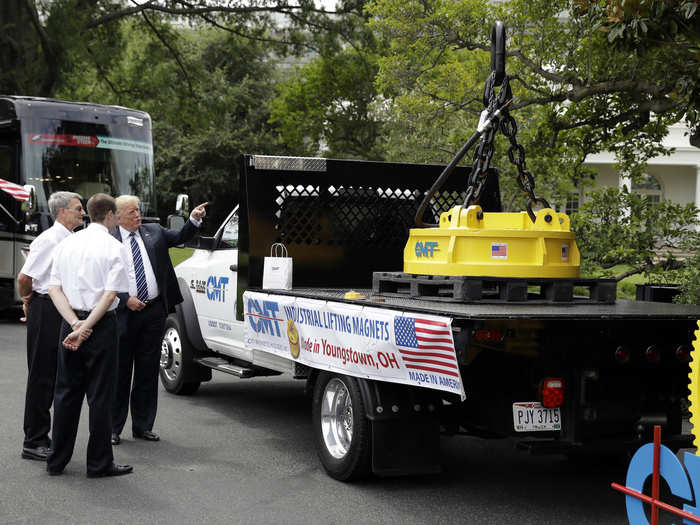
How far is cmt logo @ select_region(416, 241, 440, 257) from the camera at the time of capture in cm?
668

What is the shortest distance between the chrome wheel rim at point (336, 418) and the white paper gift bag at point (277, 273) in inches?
46.9

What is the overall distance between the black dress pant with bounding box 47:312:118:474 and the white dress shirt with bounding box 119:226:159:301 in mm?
1208

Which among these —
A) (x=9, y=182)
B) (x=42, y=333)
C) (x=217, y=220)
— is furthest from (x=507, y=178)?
(x=217, y=220)

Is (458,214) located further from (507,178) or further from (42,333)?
(507,178)

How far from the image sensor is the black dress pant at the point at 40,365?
6.89m

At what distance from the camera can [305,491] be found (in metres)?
6.25

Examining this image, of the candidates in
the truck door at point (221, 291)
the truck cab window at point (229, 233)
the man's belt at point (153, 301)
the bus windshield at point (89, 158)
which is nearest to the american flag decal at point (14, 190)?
the bus windshield at point (89, 158)

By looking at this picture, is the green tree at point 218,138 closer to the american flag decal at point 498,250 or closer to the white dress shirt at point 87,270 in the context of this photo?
the white dress shirt at point 87,270

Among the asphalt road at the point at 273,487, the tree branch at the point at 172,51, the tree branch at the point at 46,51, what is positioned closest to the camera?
the asphalt road at the point at 273,487

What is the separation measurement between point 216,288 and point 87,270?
2.89 m

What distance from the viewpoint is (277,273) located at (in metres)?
7.69

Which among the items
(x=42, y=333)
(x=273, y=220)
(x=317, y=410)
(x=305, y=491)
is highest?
(x=273, y=220)

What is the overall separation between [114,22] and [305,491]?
2040 centimetres

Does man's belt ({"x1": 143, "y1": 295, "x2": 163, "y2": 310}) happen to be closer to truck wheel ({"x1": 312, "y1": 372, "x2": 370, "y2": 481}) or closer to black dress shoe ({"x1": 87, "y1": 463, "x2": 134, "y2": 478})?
black dress shoe ({"x1": 87, "y1": 463, "x2": 134, "y2": 478})
